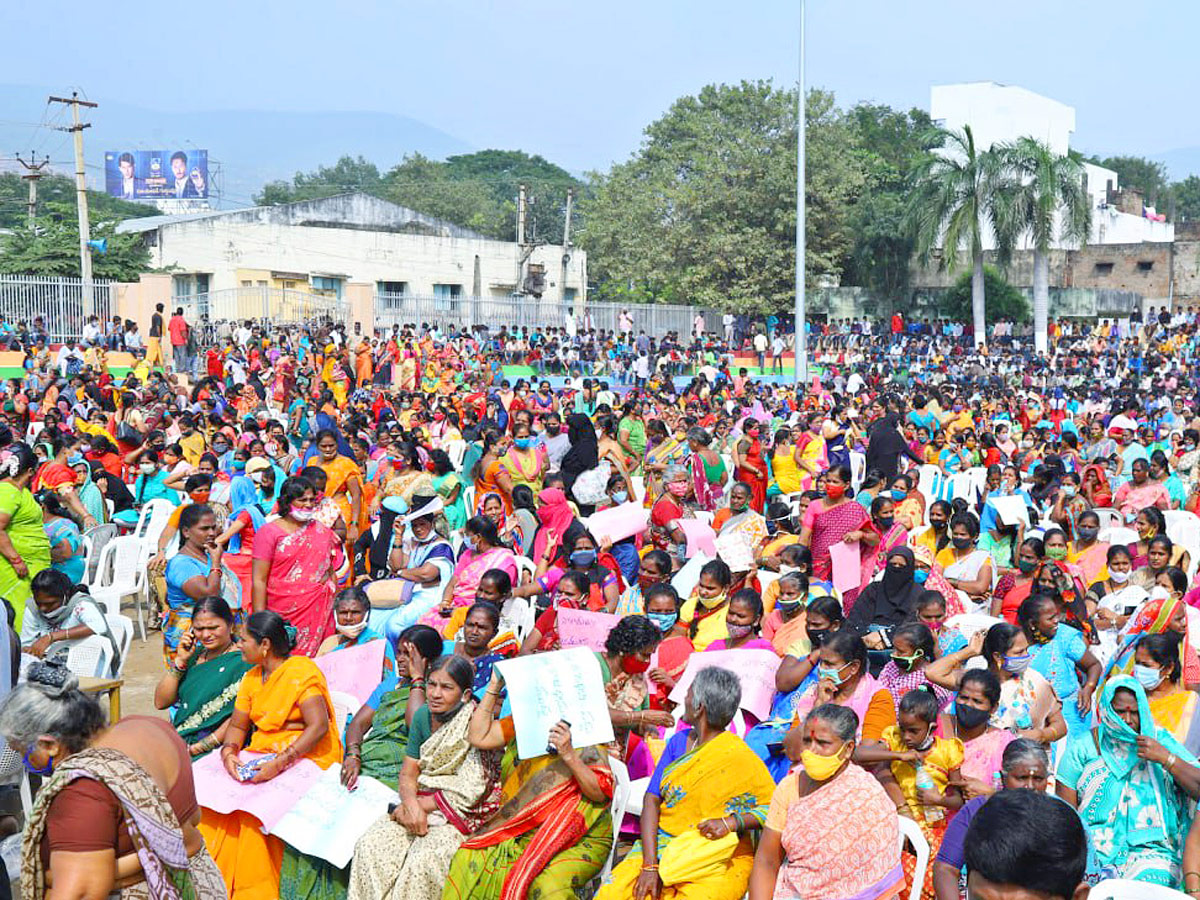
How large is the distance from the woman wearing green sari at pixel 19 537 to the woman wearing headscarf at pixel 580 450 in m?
4.56

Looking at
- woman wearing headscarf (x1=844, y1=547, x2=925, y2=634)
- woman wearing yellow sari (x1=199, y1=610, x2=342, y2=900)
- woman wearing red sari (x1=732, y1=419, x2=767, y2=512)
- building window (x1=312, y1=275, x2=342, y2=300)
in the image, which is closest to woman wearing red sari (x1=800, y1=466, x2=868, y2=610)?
woman wearing headscarf (x1=844, y1=547, x2=925, y2=634)

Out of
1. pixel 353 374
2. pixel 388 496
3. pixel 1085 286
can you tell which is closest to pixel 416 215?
pixel 1085 286

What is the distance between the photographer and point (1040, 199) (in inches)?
1214

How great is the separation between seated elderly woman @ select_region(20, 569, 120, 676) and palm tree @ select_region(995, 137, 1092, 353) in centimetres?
2854

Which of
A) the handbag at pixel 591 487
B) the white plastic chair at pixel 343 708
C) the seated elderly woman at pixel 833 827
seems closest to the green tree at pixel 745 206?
the handbag at pixel 591 487

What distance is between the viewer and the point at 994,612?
7.11 meters

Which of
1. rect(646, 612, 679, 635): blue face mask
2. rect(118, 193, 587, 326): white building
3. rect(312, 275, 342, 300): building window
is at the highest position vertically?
rect(118, 193, 587, 326): white building

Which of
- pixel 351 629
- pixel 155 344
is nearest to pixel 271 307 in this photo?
pixel 155 344

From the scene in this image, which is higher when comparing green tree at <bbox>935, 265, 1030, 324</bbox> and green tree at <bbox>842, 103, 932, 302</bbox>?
green tree at <bbox>842, 103, 932, 302</bbox>

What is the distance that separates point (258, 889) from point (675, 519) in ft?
12.5

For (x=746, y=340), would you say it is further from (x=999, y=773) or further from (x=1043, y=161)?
(x=999, y=773)

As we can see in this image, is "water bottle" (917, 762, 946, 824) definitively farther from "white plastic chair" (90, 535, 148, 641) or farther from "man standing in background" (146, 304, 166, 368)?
"man standing in background" (146, 304, 166, 368)

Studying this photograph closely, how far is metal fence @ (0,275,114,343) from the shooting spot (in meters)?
23.5

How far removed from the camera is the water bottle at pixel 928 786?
177 inches
